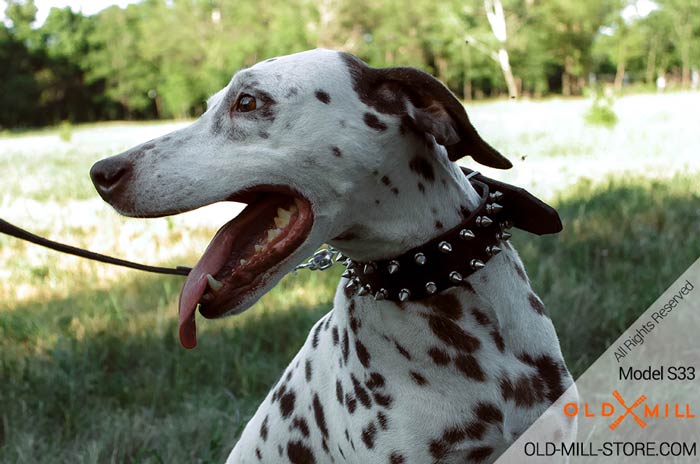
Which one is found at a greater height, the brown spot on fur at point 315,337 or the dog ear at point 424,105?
the dog ear at point 424,105

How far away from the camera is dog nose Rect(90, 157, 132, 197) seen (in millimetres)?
2146

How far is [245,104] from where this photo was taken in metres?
2.17

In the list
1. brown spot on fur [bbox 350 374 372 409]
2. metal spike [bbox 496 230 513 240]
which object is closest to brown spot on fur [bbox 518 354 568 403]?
metal spike [bbox 496 230 513 240]

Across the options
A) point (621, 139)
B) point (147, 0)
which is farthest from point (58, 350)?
point (147, 0)

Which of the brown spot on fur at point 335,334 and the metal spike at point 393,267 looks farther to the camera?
the brown spot on fur at point 335,334

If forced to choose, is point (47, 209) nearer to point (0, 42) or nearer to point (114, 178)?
point (114, 178)

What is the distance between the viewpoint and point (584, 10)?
188ft

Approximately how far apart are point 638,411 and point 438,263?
1.73 meters

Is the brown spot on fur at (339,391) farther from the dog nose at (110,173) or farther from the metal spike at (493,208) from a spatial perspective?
the dog nose at (110,173)

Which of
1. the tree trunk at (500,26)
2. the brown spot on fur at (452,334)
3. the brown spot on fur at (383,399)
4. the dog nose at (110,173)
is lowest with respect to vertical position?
the brown spot on fur at (383,399)

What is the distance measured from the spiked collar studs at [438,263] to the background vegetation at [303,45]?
159 feet

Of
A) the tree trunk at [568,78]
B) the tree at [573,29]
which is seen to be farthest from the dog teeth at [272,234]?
the tree trunk at [568,78]

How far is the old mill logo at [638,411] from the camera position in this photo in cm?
Result: 330

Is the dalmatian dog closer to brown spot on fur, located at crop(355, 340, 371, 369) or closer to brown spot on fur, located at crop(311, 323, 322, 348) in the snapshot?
Result: brown spot on fur, located at crop(355, 340, 371, 369)
